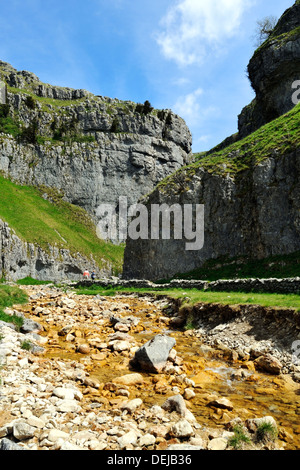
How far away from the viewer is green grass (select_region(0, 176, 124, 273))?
56.1 meters

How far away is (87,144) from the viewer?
92.6m

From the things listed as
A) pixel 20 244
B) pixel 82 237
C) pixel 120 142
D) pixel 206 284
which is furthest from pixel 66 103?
pixel 206 284

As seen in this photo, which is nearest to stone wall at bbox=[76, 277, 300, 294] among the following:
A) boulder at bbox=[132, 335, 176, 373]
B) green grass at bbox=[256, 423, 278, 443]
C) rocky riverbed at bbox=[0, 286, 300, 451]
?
rocky riverbed at bbox=[0, 286, 300, 451]

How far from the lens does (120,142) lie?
96438mm

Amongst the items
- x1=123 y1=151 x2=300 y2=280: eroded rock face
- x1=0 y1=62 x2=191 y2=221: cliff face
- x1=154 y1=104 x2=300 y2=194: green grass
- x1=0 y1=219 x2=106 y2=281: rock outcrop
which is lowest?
x1=0 y1=219 x2=106 y2=281: rock outcrop

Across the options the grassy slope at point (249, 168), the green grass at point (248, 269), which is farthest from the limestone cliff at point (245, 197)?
the green grass at point (248, 269)

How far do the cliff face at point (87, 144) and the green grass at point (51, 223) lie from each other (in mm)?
6076

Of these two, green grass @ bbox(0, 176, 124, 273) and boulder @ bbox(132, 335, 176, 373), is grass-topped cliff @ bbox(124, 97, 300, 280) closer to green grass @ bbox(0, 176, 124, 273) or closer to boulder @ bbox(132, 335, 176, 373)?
boulder @ bbox(132, 335, 176, 373)

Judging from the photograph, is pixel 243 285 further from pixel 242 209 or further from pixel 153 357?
pixel 242 209

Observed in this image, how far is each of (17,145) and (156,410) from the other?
89386mm

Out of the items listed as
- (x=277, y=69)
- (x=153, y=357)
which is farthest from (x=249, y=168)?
(x=153, y=357)

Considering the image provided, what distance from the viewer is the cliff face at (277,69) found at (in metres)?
48.8

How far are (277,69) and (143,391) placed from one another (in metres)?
59.7

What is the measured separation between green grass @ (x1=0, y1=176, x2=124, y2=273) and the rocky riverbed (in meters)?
46.0
